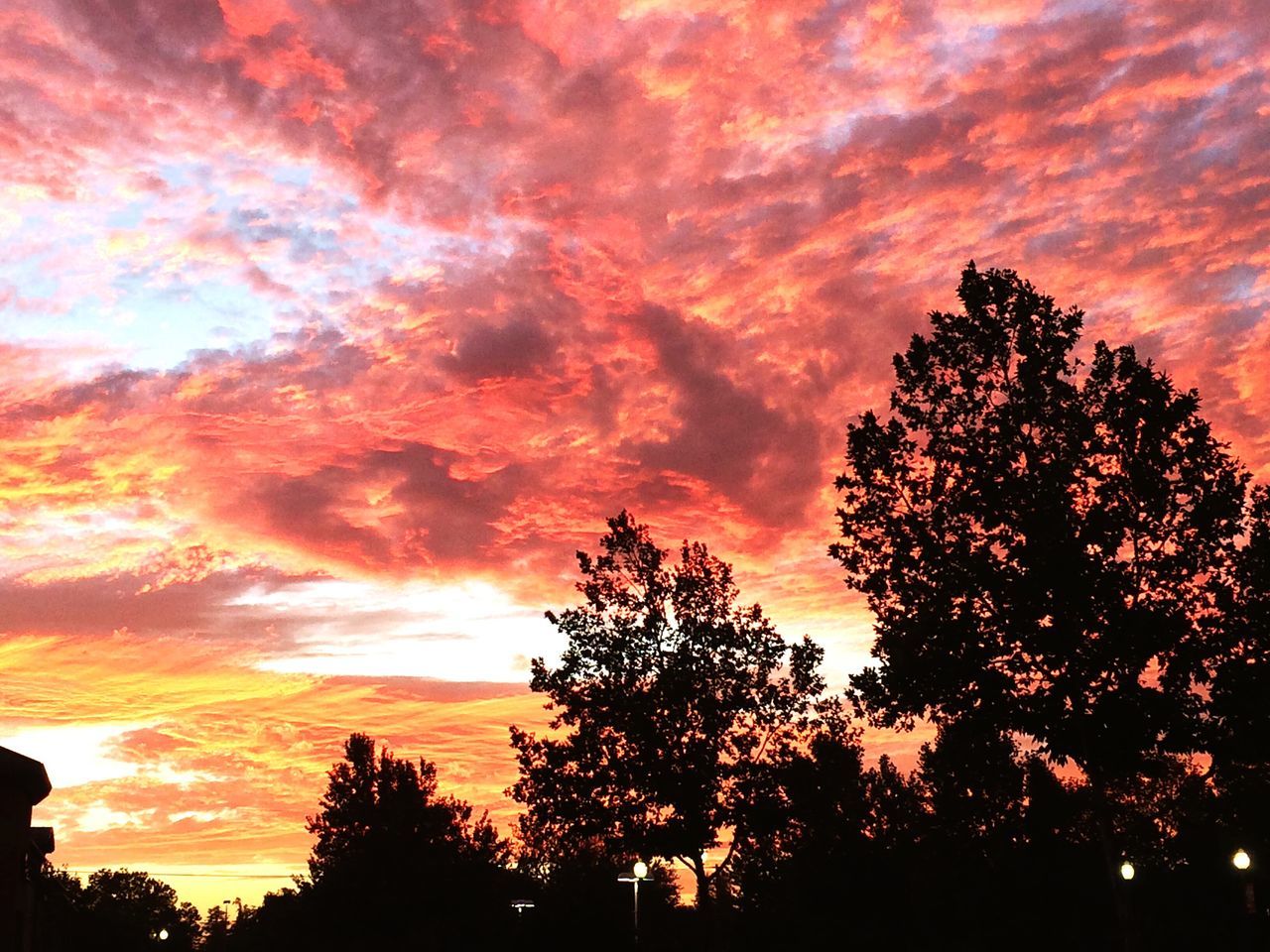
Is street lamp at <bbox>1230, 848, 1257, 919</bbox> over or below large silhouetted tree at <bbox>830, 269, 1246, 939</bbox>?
below

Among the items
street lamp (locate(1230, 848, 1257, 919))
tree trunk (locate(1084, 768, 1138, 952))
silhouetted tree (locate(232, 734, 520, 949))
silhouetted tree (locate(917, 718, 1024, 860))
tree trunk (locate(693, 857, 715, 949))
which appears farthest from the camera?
silhouetted tree (locate(232, 734, 520, 949))

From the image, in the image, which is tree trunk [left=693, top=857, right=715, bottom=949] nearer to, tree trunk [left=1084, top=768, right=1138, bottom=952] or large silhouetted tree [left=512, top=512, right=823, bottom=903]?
large silhouetted tree [left=512, top=512, right=823, bottom=903]

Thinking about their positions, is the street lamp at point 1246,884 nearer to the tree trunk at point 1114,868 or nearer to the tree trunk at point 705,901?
the tree trunk at point 1114,868

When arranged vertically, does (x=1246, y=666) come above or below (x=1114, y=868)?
above

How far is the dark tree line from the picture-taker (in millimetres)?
31188

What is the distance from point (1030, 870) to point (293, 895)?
291ft

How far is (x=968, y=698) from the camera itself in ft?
106

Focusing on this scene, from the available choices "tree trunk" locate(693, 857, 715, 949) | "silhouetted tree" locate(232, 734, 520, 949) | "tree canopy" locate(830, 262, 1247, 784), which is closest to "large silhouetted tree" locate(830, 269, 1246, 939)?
"tree canopy" locate(830, 262, 1247, 784)

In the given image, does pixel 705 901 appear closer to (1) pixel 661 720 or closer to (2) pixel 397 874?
(1) pixel 661 720

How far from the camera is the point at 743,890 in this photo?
5503 cm

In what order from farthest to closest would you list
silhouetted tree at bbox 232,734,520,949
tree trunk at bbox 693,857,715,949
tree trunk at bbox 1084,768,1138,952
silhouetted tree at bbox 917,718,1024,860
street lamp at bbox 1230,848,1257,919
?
silhouetted tree at bbox 232,734,520,949
tree trunk at bbox 693,857,715,949
street lamp at bbox 1230,848,1257,919
silhouetted tree at bbox 917,718,1024,860
tree trunk at bbox 1084,768,1138,952

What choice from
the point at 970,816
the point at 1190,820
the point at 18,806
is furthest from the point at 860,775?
the point at 18,806

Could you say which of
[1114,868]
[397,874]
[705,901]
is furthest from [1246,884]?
[397,874]

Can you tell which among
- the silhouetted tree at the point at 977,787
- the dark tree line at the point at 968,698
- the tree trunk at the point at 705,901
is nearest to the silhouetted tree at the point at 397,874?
the dark tree line at the point at 968,698
